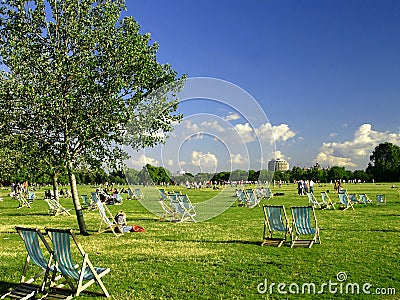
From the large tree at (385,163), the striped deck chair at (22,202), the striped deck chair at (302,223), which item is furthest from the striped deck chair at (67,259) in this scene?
the large tree at (385,163)

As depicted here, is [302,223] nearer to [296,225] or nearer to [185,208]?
[296,225]

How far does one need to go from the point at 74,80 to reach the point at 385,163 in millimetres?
122084

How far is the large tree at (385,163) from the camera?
10825 centimetres

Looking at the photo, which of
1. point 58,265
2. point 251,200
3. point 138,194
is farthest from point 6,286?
point 138,194

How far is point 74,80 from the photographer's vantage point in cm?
1432

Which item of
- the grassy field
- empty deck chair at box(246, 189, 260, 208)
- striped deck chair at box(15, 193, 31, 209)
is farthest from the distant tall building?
striped deck chair at box(15, 193, 31, 209)

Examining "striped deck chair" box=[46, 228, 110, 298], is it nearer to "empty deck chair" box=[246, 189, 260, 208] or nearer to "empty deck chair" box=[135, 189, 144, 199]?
"empty deck chair" box=[246, 189, 260, 208]

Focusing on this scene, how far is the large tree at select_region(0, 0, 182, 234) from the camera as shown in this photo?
13906 mm

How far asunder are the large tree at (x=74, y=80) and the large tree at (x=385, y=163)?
102 metres

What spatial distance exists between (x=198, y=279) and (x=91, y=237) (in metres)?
6.51

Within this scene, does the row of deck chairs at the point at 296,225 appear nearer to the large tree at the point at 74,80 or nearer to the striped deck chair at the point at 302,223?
the striped deck chair at the point at 302,223

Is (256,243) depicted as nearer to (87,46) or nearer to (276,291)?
(276,291)

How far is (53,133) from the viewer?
15.1 metres

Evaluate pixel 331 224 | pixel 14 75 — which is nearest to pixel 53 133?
pixel 14 75
